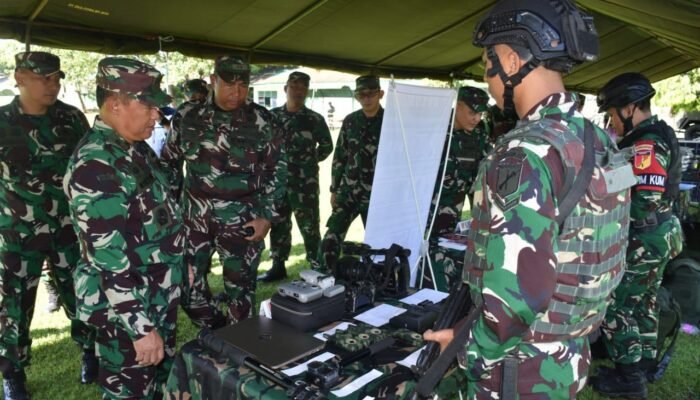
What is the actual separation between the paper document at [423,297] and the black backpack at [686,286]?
2.95 metres

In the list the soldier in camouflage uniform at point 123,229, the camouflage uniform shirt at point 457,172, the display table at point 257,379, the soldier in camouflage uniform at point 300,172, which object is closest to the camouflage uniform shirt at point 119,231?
the soldier in camouflage uniform at point 123,229

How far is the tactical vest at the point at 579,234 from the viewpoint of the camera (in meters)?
1.17

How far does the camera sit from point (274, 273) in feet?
17.2

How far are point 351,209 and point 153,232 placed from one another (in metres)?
3.03

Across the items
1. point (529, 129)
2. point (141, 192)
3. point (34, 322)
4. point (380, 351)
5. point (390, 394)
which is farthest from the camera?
point (34, 322)

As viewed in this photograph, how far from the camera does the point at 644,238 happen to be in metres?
3.01

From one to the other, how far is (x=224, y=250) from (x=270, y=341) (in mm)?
1601

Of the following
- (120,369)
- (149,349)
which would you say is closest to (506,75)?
(149,349)

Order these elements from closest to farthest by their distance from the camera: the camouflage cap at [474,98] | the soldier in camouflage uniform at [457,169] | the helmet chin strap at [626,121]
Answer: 1. the helmet chin strap at [626,121]
2. the camouflage cap at [474,98]
3. the soldier in camouflage uniform at [457,169]

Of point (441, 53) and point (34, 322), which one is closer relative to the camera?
point (34, 322)

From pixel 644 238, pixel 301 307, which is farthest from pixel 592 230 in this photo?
pixel 644 238

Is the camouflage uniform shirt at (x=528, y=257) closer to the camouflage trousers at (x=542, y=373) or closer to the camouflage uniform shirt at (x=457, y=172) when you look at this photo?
the camouflage trousers at (x=542, y=373)

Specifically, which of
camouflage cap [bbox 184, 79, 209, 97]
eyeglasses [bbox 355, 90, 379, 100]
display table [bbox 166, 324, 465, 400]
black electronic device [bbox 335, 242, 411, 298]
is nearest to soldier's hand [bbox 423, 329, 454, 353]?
display table [bbox 166, 324, 465, 400]

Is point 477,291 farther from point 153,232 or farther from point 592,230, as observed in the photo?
point 153,232
